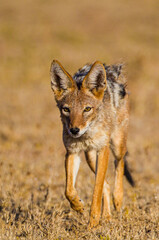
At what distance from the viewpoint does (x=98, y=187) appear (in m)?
4.91

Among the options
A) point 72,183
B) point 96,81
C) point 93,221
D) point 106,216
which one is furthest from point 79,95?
point 106,216

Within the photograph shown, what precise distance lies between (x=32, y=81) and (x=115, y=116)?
11144 millimetres

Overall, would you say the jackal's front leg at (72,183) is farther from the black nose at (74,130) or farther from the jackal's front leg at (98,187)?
the black nose at (74,130)

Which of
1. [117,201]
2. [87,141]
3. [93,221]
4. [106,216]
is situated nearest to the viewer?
[93,221]

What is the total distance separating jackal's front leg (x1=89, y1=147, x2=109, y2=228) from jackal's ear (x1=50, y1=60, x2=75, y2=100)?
1001 millimetres

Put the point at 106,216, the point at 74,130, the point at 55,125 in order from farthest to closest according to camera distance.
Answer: the point at 55,125 → the point at 106,216 → the point at 74,130

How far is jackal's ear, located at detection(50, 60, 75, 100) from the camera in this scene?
16.3 ft

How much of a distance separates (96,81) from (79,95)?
32 cm

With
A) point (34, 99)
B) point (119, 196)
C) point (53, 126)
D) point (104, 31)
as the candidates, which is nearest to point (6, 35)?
point (104, 31)

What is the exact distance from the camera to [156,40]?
2834 centimetres

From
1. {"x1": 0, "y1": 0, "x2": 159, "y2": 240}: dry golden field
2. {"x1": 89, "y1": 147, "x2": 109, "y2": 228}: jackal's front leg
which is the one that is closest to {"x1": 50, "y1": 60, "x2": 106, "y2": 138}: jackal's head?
{"x1": 89, "y1": 147, "x2": 109, "y2": 228}: jackal's front leg

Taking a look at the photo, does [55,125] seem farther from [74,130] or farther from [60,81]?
[74,130]

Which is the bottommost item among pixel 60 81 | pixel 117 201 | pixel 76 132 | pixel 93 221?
pixel 117 201

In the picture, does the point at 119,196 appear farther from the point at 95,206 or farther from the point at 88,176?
the point at 88,176
